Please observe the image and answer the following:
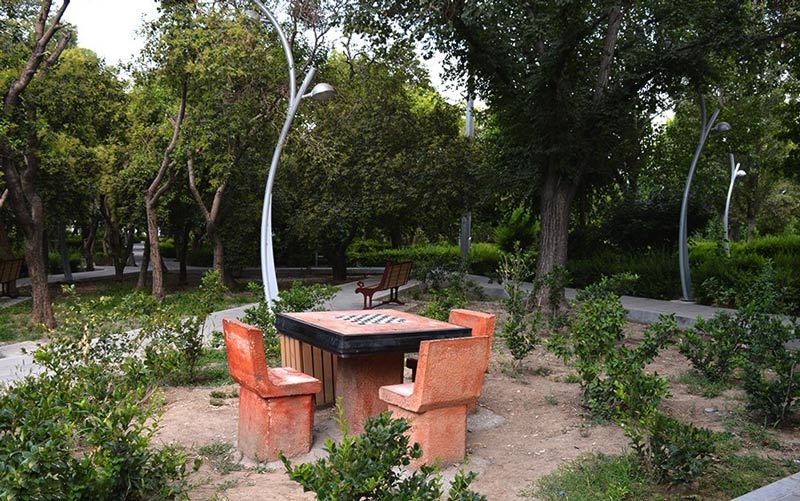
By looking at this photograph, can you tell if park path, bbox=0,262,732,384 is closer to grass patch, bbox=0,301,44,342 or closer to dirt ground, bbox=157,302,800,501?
grass patch, bbox=0,301,44,342

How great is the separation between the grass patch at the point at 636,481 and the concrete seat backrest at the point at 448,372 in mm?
765

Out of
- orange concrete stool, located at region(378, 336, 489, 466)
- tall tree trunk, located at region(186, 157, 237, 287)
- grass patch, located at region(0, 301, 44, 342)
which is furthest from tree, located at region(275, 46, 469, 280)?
orange concrete stool, located at region(378, 336, 489, 466)

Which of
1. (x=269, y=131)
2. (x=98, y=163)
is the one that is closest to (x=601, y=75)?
(x=269, y=131)

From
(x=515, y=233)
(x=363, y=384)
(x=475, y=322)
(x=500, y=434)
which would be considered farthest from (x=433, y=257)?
(x=363, y=384)

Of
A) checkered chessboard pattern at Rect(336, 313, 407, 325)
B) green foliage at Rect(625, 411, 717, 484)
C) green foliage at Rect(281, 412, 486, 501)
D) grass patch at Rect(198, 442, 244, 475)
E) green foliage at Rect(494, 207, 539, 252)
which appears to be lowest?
grass patch at Rect(198, 442, 244, 475)

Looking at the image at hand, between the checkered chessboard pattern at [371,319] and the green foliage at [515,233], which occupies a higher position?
the green foliage at [515,233]

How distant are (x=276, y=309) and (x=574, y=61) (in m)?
7.25

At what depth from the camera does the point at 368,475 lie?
9.69 feet

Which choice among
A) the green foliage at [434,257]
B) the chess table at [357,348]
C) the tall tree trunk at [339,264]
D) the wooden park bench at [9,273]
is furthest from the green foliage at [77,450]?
the tall tree trunk at [339,264]

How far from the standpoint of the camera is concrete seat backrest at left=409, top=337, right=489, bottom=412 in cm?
438

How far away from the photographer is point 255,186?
61.4 feet

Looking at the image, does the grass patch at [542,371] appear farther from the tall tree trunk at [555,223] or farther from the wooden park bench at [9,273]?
the wooden park bench at [9,273]

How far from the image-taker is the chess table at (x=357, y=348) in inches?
191

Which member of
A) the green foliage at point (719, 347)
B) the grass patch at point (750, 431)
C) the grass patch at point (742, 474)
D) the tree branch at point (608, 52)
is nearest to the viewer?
the grass patch at point (742, 474)
